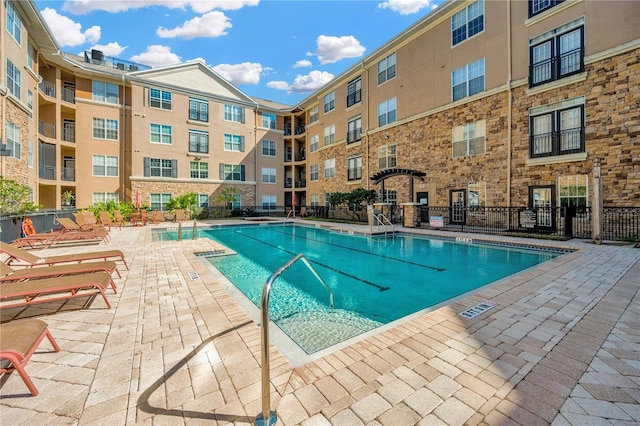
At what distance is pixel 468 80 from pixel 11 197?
819 inches

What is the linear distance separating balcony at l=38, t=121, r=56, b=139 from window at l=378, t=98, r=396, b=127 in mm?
23060

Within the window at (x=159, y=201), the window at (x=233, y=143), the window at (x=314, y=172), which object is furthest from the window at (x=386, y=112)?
the window at (x=159, y=201)

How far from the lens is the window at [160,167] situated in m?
22.7

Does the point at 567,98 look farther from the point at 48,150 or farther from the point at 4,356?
the point at 48,150

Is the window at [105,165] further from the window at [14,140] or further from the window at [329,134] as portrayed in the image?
the window at [329,134]

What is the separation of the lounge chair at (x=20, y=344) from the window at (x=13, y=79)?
17836mm

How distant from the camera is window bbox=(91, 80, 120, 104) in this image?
21.7m

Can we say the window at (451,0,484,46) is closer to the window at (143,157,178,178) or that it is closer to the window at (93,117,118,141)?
the window at (143,157,178,178)

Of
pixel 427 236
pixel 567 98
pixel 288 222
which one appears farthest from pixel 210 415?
pixel 288 222

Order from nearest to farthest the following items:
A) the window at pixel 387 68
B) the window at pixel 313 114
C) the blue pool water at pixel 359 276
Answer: the blue pool water at pixel 359 276, the window at pixel 387 68, the window at pixel 313 114

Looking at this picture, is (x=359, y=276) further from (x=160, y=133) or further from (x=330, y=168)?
(x=160, y=133)

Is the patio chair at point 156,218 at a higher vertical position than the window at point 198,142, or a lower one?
lower

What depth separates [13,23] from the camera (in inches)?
538

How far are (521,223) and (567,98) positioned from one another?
18.3 feet
